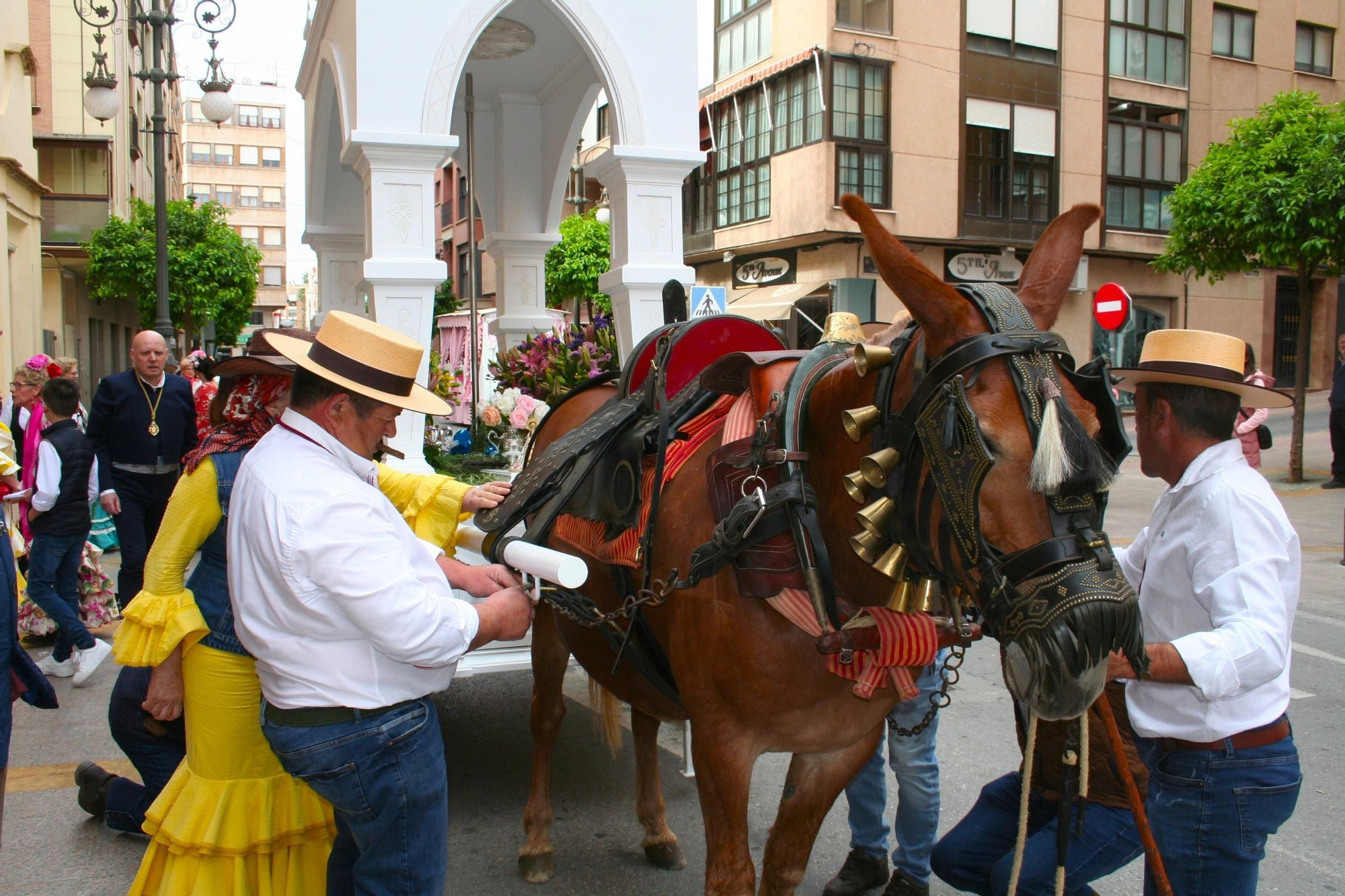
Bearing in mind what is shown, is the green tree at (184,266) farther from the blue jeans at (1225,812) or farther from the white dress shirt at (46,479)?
the blue jeans at (1225,812)

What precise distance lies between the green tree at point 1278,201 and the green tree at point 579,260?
16766 millimetres

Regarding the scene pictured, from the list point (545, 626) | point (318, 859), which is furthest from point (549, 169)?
point (318, 859)

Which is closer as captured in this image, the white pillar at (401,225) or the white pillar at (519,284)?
the white pillar at (401,225)

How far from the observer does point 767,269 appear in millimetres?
25203

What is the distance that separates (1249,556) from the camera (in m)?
2.09

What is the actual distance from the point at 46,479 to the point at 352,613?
15.2 ft

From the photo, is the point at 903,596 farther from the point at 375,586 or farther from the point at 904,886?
the point at 904,886

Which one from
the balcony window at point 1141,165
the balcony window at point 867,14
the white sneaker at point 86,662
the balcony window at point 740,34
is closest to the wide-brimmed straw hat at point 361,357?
the white sneaker at point 86,662

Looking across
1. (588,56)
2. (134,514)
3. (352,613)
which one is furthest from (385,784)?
(588,56)

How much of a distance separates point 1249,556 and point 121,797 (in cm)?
384

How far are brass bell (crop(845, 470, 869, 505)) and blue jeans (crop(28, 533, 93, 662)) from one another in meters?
5.27

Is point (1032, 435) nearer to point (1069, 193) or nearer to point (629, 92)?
point (629, 92)

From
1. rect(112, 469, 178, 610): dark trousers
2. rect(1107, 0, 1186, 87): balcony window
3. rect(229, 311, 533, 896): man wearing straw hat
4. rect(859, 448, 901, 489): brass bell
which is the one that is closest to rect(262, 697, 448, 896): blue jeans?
rect(229, 311, 533, 896): man wearing straw hat

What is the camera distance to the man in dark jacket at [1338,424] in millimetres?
12273
